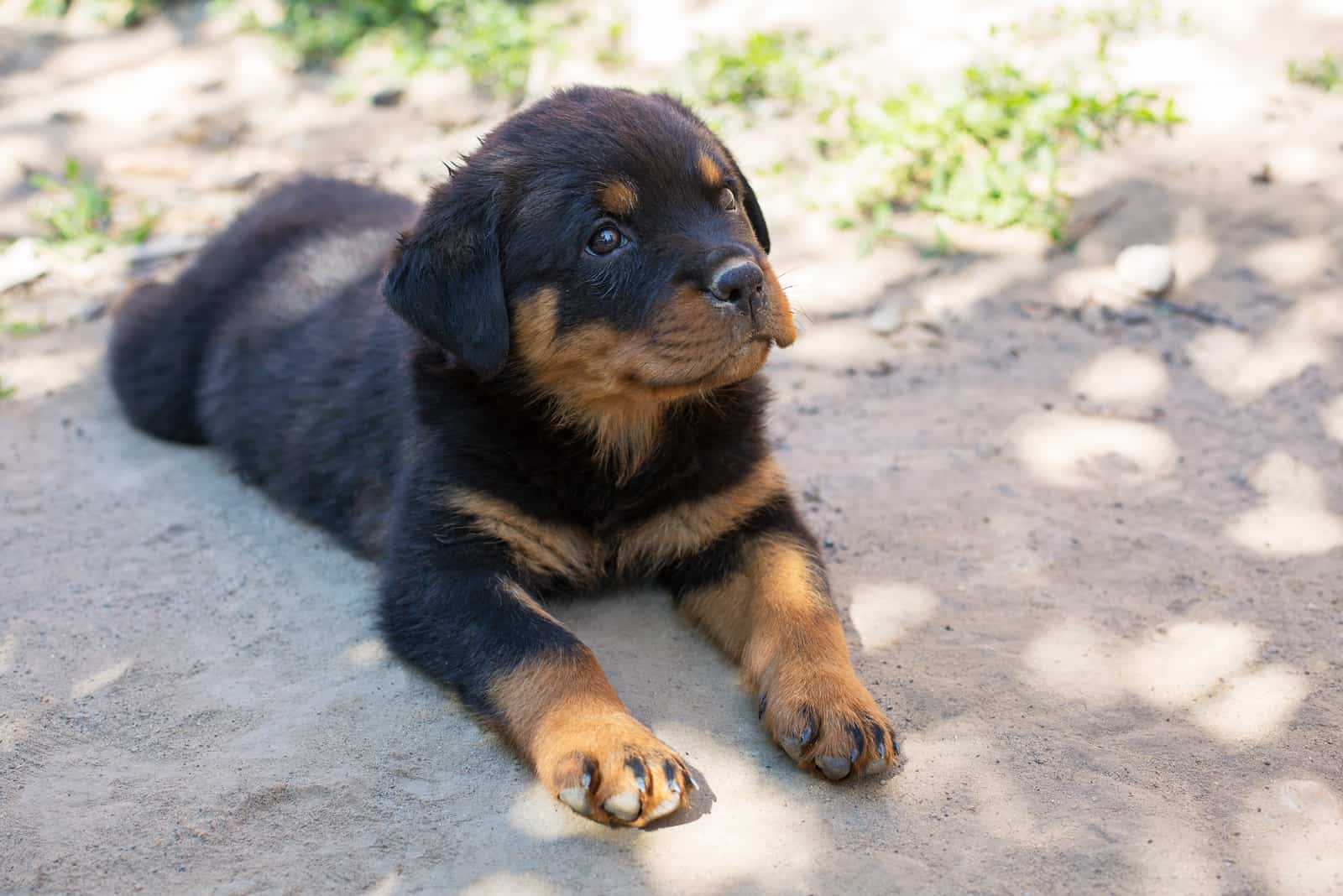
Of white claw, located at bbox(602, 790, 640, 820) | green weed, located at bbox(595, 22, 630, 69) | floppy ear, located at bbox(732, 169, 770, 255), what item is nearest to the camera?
white claw, located at bbox(602, 790, 640, 820)

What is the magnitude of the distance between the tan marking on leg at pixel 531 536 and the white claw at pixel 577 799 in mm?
874

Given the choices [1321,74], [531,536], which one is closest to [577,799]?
[531,536]

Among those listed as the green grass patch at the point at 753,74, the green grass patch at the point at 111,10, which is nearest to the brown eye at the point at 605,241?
the green grass patch at the point at 753,74

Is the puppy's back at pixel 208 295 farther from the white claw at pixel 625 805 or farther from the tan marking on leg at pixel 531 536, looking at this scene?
the white claw at pixel 625 805

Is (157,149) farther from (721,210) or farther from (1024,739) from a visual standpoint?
(1024,739)

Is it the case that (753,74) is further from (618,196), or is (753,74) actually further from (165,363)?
(618,196)

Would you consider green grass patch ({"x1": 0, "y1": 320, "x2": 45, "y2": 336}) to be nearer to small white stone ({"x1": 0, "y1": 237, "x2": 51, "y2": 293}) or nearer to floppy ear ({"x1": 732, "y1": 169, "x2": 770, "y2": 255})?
small white stone ({"x1": 0, "y1": 237, "x2": 51, "y2": 293})

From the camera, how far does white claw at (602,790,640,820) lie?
2734 mm

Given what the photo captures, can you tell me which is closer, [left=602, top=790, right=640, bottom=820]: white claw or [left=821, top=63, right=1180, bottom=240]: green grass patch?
[left=602, top=790, right=640, bottom=820]: white claw

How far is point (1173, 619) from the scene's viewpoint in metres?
3.60

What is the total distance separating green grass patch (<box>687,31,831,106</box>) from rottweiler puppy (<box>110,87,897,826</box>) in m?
3.31

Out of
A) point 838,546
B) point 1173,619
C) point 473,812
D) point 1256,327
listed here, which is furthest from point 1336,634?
point 473,812

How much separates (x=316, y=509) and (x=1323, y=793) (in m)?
3.13

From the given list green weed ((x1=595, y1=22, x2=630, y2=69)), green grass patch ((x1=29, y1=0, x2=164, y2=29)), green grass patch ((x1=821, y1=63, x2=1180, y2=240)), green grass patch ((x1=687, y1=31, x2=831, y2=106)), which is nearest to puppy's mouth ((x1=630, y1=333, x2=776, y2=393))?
green grass patch ((x1=821, y1=63, x2=1180, y2=240))
